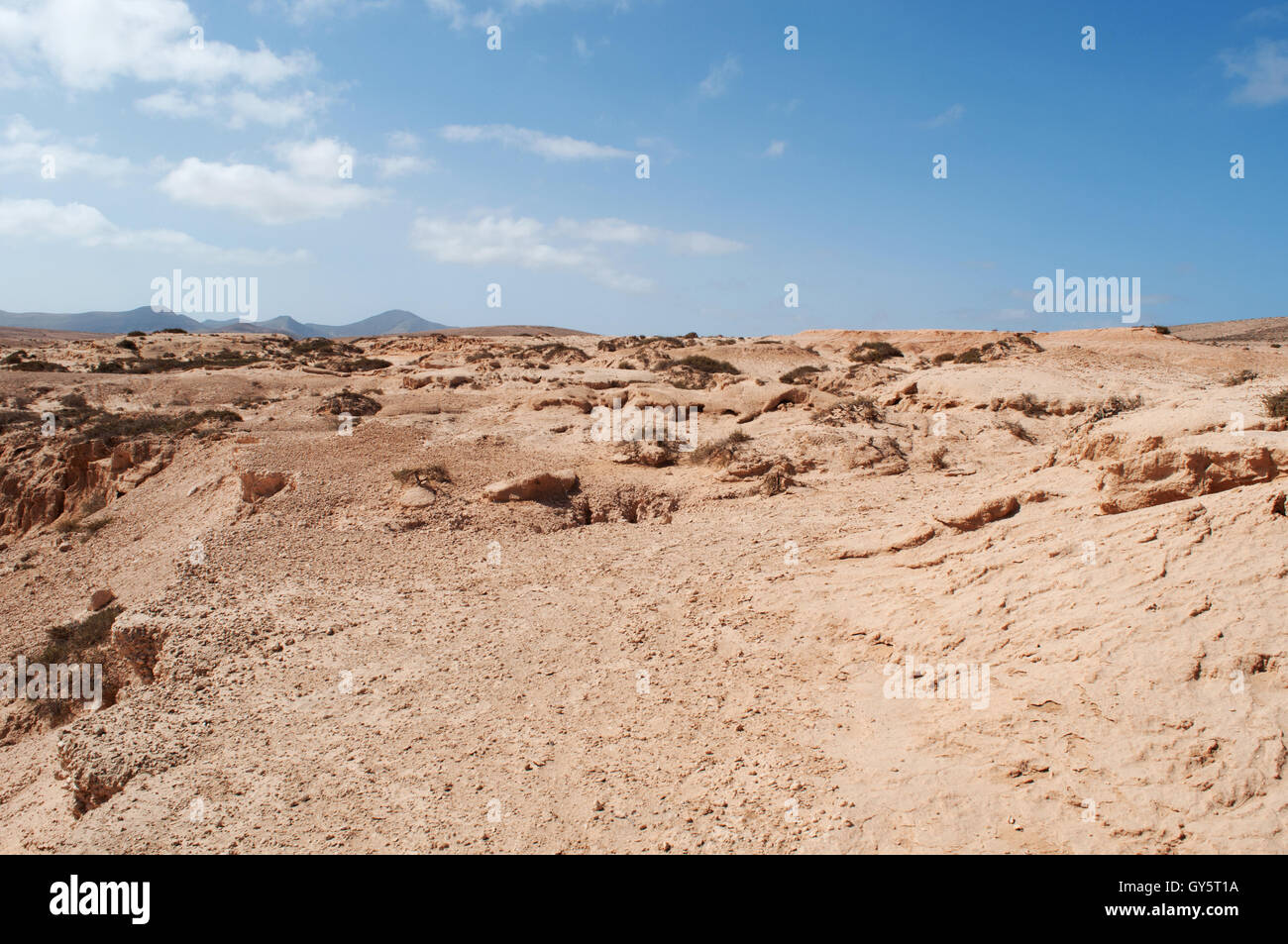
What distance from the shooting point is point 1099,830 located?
3.16m

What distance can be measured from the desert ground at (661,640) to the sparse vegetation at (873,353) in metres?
11.6

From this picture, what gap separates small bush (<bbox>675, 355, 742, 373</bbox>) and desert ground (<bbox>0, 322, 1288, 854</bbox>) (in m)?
8.36

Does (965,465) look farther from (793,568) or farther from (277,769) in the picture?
(277,769)

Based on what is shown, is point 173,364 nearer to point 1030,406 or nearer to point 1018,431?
point 1018,431

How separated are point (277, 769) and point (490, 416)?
10346 millimetres

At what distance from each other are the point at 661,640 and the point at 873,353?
19735mm

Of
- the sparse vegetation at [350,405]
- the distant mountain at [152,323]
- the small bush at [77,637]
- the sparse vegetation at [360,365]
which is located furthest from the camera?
the distant mountain at [152,323]

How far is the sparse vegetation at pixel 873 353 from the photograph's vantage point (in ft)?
75.7

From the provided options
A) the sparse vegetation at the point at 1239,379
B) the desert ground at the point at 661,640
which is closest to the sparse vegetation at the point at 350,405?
the desert ground at the point at 661,640

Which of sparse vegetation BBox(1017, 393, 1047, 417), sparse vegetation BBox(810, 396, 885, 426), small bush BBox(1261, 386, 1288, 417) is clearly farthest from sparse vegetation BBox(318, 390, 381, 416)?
small bush BBox(1261, 386, 1288, 417)

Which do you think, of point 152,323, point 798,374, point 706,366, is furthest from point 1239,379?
point 152,323

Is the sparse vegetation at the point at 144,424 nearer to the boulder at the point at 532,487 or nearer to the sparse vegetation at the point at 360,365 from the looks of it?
the boulder at the point at 532,487

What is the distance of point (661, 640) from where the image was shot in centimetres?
587
